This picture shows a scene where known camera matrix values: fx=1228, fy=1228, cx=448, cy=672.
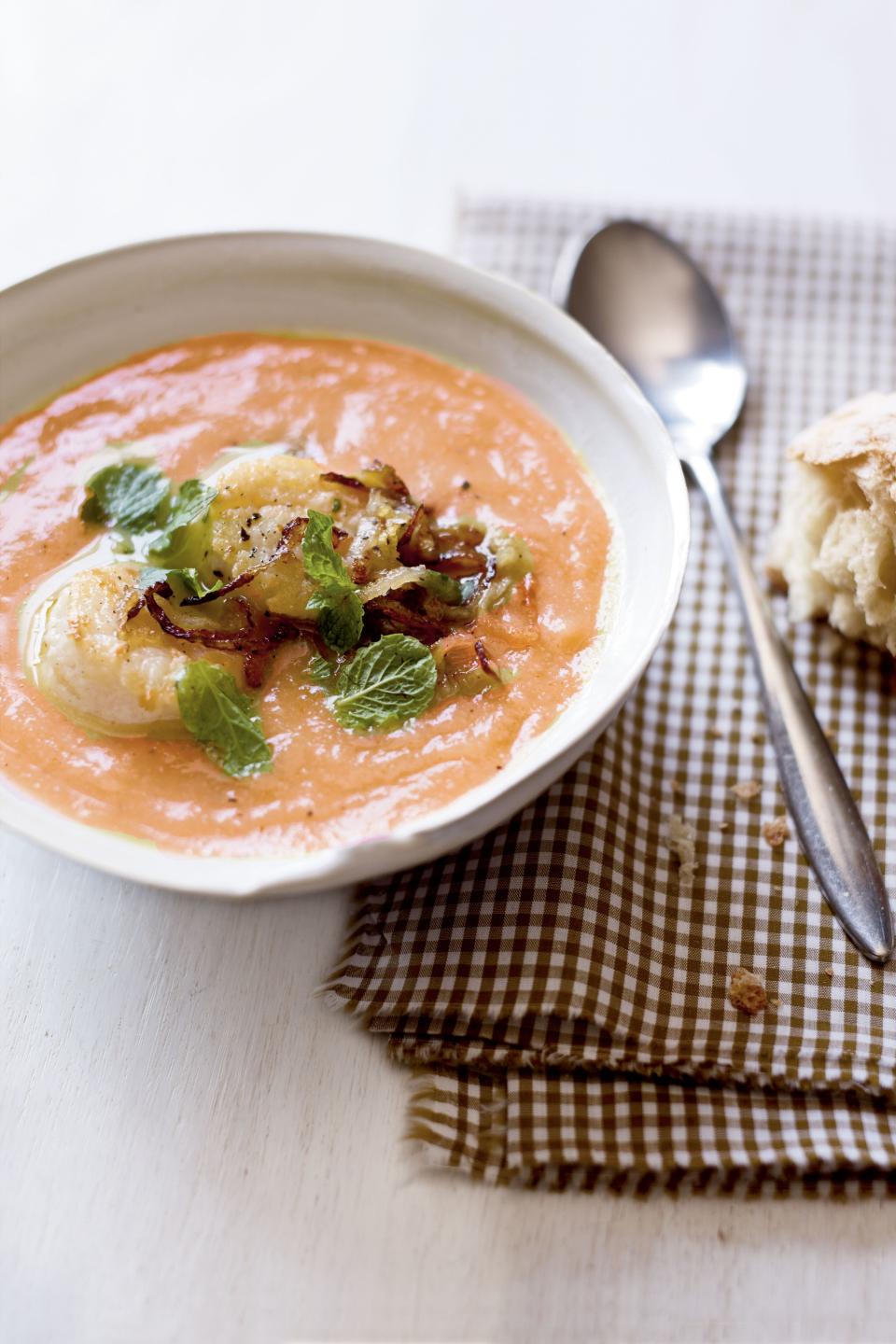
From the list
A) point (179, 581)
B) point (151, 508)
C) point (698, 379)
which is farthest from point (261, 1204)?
point (698, 379)

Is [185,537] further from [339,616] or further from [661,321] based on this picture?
[661,321]

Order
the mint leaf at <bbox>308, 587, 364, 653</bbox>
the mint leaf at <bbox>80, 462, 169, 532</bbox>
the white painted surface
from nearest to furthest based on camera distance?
→ the white painted surface, the mint leaf at <bbox>308, 587, 364, 653</bbox>, the mint leaf at <bbox>80, 462, 169, 532</bbox>

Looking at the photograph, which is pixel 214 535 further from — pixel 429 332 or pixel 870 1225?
pixel 870 1225

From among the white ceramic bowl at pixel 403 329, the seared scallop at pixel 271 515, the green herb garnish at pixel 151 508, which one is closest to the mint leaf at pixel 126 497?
the green herb garnish at pixel 151 508

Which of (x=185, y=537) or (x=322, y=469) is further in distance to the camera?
(x=322, y=469)

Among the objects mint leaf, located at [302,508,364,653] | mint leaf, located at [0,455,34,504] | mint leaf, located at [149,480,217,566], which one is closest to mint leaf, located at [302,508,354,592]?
mint leaf, located at [302,508,364,653]

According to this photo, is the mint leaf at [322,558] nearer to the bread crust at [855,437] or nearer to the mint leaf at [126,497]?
the mint leaf at [126,497]

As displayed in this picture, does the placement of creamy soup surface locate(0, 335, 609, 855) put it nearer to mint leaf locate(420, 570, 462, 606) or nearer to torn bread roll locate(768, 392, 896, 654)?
mint leaf locate(420, 570, 462, 606)
